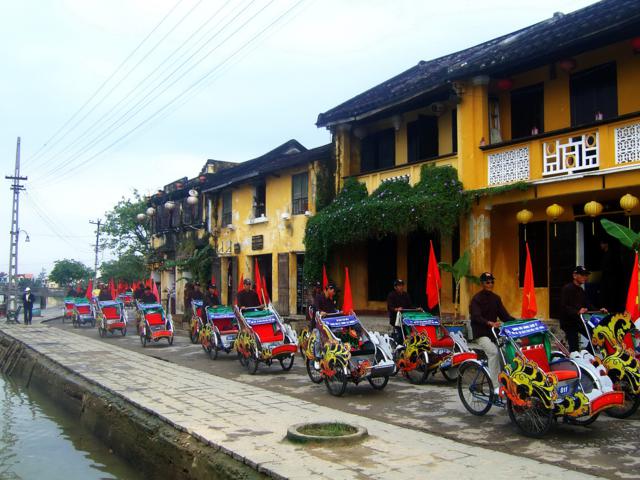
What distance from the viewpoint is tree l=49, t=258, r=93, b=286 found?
A: 66.9 meters

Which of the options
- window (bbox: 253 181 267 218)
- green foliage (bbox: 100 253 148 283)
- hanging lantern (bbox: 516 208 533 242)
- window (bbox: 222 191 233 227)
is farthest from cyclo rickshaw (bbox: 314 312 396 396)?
green foliage (bbox: 100 253 148 283)

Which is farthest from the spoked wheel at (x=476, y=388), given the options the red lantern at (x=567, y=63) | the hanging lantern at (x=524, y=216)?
the red lantern at (x=567, y=63)

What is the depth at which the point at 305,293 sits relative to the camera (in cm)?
1930

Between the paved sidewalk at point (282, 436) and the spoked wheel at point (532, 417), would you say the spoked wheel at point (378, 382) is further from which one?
the spoked wheel at point (532, 417)

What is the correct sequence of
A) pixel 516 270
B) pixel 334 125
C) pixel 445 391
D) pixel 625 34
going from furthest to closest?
pixel 334 125, pixel 516 270, pixel 625 34, pixel 445 391

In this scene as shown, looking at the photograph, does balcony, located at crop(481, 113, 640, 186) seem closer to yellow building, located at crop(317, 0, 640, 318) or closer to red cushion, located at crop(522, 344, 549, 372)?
yellow building, located at crop(317, 0, 640, 318)

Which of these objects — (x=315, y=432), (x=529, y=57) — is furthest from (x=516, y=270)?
(x=315, y=432)

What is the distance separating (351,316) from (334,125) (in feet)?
29.5

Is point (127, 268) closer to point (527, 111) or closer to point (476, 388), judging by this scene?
point (527, 111)

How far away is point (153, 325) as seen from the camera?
688 inches

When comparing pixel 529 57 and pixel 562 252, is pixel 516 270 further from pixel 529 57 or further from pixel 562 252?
pixel 529 57

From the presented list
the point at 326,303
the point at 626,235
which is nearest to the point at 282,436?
the point at 326,303

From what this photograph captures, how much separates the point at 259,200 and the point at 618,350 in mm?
16727

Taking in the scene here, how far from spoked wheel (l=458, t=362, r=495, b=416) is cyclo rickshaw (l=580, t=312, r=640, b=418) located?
4.38 ft
